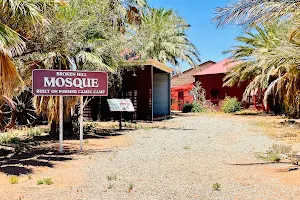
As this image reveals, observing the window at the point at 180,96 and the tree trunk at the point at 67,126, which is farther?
the window at the point at 180,96

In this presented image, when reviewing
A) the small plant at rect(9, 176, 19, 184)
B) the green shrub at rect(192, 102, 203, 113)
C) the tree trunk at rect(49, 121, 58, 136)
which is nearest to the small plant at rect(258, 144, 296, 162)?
the small plant at rect(9, 176, 19, 184)

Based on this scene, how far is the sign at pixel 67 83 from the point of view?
30.0ft

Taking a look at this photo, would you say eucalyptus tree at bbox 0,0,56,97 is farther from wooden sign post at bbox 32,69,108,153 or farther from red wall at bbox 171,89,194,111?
red wall at bbox 171,89,194,111

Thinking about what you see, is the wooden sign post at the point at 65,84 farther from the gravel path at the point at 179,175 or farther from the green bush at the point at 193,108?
the green bush at the point at 193,108

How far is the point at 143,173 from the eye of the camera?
683cm

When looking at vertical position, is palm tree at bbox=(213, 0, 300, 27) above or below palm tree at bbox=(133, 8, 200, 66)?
below

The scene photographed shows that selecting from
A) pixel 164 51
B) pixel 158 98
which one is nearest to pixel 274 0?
pixel 158 98

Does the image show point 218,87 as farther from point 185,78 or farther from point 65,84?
point 65,84

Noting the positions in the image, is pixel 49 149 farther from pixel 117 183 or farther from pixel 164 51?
pixel 164 51

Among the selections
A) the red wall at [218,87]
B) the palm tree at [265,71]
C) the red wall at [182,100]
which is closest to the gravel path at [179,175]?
the palm tree at [265,71]

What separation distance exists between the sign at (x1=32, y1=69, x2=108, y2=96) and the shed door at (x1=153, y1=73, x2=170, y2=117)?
14.2 m

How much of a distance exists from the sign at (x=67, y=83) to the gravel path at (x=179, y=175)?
1.94m

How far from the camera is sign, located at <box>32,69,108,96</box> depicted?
9.13 meters

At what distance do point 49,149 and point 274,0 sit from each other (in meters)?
7.18
